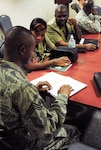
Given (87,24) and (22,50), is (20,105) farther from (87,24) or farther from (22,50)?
(87,24)

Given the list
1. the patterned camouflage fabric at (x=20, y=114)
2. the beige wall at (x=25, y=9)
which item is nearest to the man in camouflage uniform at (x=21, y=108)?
the patterned camouflage fabric at (x=20, y=114)

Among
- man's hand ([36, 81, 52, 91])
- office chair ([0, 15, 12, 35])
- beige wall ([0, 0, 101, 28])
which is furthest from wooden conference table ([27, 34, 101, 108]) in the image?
beige wall ([0, 0, 101, 28])

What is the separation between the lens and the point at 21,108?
90 centimetres

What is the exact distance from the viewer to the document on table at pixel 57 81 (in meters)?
1.44

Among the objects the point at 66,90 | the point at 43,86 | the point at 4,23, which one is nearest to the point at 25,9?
the point at 4,23

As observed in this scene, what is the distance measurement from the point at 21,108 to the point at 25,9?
11.6ft

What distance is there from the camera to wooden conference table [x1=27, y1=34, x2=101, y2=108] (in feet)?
4.40

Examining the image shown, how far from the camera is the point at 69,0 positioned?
4.25m

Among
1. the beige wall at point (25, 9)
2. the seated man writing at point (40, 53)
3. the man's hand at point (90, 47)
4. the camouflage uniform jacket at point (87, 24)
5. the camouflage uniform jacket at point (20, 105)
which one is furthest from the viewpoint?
the beige wall at point (25, 9)

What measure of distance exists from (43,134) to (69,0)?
3.76 metres

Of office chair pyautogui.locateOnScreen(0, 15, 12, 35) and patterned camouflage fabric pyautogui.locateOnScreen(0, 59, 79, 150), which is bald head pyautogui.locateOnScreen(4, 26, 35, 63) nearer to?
patterned camouflage fabric pyautogui.locateOnScreen(0, 59, 79, 150)

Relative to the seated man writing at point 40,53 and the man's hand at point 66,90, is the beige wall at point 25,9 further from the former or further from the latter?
the man's hand at point 66,90

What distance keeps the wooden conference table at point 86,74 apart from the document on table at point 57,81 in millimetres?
44

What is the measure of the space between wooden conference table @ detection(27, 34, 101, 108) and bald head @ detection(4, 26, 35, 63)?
1.56ft
